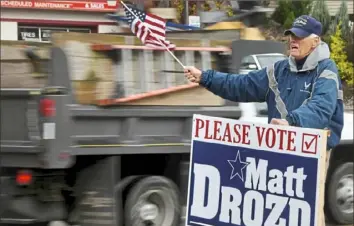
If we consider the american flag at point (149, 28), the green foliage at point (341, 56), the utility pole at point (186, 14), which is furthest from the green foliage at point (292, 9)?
the american flag at point (149, 28)

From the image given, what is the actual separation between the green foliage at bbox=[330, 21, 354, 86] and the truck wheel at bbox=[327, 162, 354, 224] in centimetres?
479

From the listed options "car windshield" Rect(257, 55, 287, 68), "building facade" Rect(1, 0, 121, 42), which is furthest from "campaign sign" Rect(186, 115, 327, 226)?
"building facade" Rect(1, 0, 121, 42)

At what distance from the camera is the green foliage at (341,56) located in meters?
16.1

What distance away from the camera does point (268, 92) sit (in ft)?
17.0

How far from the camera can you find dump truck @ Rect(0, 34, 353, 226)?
6.80 m

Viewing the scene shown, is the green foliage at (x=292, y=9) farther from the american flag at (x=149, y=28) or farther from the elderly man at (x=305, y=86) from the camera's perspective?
the elderly man at (x=305, y=86)

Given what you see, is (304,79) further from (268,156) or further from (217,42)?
(217,42)

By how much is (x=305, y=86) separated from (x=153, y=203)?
3.14m

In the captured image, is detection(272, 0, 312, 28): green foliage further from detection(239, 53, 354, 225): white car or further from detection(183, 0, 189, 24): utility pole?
detection(183, 0, 189, 24): utility pole

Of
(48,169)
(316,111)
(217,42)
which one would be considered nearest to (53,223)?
(48,169)

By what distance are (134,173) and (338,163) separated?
2.88 m

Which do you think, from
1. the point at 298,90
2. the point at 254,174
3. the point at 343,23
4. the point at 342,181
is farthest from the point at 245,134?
the point at 343,23

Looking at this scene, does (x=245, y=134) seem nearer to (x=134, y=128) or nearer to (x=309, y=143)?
(x=309, y=143)

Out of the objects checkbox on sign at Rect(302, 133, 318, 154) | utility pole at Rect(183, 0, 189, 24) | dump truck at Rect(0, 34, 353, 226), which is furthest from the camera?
utility pole at Rect(183, 0, 189, 24)
